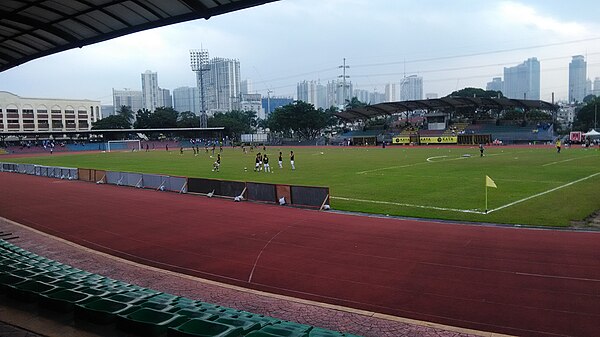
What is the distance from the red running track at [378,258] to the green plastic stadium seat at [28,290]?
14.8 ft

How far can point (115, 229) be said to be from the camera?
56.6 feet

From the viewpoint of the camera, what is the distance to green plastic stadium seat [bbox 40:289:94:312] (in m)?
6.57

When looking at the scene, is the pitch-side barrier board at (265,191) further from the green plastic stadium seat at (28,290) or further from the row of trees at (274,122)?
the row of trees at (274,122)

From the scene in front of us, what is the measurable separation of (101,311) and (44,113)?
15357 cm

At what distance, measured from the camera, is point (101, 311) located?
6.09 metres

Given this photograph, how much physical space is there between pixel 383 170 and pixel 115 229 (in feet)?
77.2

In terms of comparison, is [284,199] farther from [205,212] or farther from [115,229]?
[115,229]

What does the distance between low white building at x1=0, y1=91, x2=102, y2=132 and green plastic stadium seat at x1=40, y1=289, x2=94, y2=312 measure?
14569 cm

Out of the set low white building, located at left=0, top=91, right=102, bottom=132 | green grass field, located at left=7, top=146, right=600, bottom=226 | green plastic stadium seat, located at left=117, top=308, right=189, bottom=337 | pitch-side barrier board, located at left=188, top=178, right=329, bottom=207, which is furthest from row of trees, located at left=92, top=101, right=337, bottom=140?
green plastic stadium seat, located at left=117, top=308, right=189, bottom=337

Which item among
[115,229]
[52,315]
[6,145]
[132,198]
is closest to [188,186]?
[132,198]

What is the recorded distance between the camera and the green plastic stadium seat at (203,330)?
5.21 meters

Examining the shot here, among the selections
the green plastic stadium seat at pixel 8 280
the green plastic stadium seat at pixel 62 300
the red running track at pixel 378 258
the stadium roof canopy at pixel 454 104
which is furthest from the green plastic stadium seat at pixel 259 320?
the stadium roof canopy at pixel 454 104

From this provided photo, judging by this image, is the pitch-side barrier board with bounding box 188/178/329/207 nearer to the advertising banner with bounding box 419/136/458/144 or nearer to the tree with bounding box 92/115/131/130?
the advertising banner with bounding box 419/136/458/144

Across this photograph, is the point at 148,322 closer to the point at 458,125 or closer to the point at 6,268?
the point at 6,268
